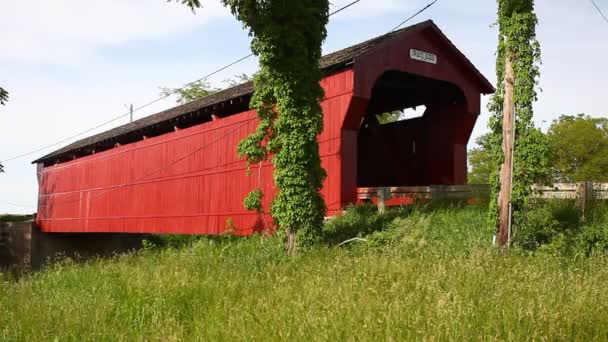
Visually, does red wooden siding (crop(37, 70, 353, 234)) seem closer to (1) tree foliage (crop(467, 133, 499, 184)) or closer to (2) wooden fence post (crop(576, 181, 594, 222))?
(2) wooden fence post (crop(576, 181, 594, 222))

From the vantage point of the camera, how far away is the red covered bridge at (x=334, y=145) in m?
13.1

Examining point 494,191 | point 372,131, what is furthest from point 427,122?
point 494,191

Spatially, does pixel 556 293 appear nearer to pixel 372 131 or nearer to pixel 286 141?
pixel 286 141

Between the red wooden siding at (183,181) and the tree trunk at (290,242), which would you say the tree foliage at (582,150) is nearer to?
the red wooden siding at (183,181)

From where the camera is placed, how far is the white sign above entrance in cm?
1405

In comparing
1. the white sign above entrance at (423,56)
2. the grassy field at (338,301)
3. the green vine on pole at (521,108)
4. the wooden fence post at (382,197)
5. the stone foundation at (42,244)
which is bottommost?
the stone foundation at (42,244)

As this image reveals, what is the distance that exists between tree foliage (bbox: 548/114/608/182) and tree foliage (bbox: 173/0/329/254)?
27.1 meters

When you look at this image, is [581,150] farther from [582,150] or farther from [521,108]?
[521,108]

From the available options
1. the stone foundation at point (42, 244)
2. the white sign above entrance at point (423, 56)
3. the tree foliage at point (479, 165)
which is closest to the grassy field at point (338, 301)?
the white sign above entrance at point (423, 56)

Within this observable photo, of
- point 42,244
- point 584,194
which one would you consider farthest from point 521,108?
point 42,244

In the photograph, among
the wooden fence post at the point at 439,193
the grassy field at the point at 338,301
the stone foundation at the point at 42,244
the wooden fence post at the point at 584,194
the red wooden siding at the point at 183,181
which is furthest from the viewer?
the stone foundation at the point at 42,244

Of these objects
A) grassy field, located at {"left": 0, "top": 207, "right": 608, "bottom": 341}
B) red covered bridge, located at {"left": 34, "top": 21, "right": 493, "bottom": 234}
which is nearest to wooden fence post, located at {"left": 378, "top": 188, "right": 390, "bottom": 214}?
red covered bridge, located at {"left": 34, "top": 21, "right": 493, "bottom": 234}

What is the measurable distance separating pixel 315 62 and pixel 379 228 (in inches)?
140

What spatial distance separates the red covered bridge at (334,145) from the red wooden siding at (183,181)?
4 cm
